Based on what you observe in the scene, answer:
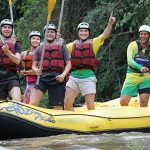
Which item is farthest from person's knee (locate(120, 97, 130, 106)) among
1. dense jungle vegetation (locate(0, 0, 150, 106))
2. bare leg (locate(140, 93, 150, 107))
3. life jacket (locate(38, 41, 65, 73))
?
dense jungle vegetation (locate(0, 0, 150, 106))

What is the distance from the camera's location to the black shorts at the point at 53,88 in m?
7.65

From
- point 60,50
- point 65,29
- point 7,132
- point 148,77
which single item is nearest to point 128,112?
point 148,77

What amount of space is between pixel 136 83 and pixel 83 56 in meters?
0.91

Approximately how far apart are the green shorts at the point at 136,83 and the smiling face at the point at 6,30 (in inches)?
77.1

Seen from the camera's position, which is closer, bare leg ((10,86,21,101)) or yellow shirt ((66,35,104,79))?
bare leg ((10,86,21,101))

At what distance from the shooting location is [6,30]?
25.0 ft

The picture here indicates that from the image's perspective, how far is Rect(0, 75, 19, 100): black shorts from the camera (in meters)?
7.50

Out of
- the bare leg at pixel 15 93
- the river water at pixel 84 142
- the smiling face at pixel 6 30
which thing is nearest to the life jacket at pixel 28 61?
the smiling face at pixel 6 30

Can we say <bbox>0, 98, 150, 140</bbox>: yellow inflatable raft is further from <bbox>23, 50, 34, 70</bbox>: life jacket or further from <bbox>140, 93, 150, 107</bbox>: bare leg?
<bbox>23, 50, 34, 70</bbox>: life jacket

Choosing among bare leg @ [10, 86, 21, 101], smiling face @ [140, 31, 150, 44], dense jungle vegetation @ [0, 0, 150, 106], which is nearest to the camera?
bare leg @ [10, 86, 21, 101]

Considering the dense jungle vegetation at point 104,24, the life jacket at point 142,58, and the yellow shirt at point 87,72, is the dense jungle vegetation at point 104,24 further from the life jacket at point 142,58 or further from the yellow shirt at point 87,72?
the yellow shirt at point 87,72

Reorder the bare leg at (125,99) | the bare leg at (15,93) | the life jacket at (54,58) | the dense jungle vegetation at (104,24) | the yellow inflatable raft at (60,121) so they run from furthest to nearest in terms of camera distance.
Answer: the dense jungle vegetation at (104,24) → the bare leg at (125,99) → the life jacket at (54,58) → the bare leg at (15,93) → the yellow inflatable raft at (60,121)

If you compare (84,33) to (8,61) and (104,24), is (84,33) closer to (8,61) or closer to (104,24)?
(8,61)

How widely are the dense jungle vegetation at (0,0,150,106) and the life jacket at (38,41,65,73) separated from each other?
191 inches
